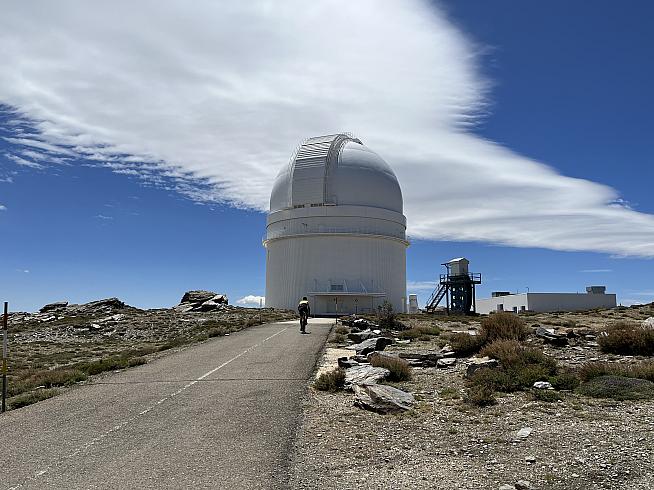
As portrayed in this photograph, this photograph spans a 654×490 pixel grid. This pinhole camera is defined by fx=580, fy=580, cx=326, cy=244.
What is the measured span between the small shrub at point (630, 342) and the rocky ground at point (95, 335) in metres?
12.1

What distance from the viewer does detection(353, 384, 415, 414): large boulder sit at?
8469 millimetres

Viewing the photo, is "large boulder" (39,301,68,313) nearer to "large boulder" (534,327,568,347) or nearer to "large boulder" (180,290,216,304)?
"large boulder" (180,290,216,304)

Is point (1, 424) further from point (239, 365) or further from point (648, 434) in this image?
point (648, 434)

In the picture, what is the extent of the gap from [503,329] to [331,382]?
7705mm

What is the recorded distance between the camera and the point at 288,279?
159 feet

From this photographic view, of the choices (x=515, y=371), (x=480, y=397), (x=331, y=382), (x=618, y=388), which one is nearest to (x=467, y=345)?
(x=515, y=371)

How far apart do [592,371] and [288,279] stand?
128 ft

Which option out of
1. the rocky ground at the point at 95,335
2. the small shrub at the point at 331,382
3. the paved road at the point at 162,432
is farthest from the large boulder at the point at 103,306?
the small shrub at the point at 331,382

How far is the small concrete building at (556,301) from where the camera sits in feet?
196

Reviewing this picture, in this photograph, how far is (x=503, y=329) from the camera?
645 inches

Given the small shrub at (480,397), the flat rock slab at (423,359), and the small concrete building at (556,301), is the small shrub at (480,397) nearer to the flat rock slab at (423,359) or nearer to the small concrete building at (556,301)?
the flat rock slab at (423,359)

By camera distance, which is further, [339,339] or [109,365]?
[339,339]

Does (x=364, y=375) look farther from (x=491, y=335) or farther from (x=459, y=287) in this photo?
(x=459, y=287)

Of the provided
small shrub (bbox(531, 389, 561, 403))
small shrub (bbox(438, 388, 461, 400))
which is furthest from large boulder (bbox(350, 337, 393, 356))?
small shrub (bbox(531, 389, 561, 403))
